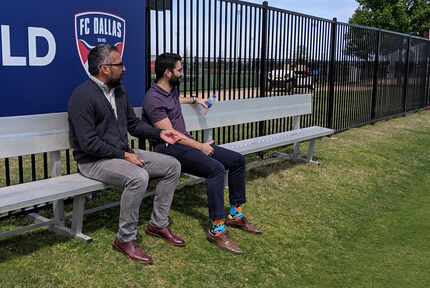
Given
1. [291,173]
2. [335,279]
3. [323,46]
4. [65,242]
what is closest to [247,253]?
[335,279]

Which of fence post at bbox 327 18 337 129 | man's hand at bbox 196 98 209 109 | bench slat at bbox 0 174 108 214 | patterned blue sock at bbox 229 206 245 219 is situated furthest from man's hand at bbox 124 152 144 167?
fence post at bbox 327 18 337 129

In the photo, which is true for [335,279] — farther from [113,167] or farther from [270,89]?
[270,89]

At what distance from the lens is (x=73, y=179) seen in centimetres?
416

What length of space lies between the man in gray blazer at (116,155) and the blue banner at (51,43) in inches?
21.5

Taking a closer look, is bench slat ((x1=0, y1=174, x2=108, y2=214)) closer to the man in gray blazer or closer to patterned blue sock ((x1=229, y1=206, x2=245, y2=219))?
the man in gray blazer

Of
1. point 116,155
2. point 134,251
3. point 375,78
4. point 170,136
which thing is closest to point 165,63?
point 170,136

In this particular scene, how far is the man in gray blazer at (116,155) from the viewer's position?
3957mm

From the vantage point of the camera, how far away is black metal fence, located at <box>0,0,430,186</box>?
6023 millimetres

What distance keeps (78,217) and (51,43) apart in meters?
1.44

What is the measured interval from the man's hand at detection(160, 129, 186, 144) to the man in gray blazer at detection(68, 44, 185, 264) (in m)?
0.18

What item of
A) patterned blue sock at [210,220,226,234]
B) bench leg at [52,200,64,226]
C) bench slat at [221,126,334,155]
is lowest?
patterned blue sock at [210,220,226,234]

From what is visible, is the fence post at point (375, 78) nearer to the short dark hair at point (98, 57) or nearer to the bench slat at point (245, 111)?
the bench slat at point (245, 111)

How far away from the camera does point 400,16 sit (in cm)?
2794

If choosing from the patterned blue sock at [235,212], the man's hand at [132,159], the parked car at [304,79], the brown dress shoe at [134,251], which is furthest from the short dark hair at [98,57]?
the parked car at [304,79]
